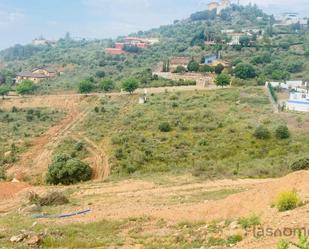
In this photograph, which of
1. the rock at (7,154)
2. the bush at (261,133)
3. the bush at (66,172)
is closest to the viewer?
the bush at (66,172)

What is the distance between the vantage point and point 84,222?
15.7 m

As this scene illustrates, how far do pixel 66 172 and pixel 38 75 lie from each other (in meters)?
54.8

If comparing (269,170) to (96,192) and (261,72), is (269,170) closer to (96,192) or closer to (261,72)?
(96,192)

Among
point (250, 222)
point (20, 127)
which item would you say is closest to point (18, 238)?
point (250, 222)

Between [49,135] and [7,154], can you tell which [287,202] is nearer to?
[7,154]

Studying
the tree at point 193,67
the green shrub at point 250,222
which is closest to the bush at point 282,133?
the green shrub at point 250,222

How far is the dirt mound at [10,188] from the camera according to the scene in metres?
23.9

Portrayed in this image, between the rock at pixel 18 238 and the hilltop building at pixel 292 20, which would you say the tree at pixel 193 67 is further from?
the hilltop building at pixel 292 20

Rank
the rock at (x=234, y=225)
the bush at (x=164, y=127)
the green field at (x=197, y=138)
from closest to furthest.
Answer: the rock at (x=234, y=225) → the green field at (x=197, y=138) → the bush at (x=164, y=127)

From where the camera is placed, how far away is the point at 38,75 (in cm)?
7850

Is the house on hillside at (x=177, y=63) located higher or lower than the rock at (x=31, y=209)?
higher

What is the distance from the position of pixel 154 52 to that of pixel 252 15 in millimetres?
77422

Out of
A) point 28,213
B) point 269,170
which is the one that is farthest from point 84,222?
point 269,170

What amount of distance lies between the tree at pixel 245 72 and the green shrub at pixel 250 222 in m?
48.3
